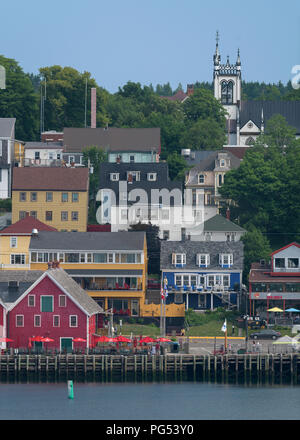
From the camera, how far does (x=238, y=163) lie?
146375 mm

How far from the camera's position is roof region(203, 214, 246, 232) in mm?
130875

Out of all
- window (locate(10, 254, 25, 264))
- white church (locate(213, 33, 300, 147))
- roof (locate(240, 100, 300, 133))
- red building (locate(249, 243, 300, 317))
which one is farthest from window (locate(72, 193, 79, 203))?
roof (locate(240, 100, 300, 133))

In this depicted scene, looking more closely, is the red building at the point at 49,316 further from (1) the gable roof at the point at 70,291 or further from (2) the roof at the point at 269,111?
(2) the roof at the point at 269,111

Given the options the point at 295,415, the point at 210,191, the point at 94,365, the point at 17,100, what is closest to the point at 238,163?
the point at 210,191

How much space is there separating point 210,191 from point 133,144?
1442cm

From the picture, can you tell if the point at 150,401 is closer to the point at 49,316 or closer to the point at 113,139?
the point at 49,316

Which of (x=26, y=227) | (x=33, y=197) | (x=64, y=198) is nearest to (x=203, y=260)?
(x=26, y=227)

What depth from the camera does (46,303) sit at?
10662cm

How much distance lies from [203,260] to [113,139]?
3802 centimetres

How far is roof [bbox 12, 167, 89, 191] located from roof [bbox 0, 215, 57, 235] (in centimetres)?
752

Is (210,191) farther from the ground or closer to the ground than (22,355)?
farther from the ground
